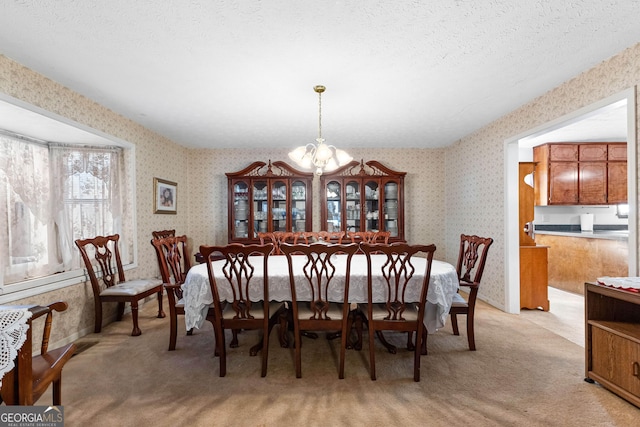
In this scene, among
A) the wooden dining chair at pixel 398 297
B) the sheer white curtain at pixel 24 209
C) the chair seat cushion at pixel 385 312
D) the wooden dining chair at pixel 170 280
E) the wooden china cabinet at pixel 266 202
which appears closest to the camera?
the wooden dining chair at pixel 398 297

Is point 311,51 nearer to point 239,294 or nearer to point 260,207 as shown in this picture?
point 239,294

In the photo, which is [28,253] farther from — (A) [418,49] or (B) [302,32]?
(A) [418,49]

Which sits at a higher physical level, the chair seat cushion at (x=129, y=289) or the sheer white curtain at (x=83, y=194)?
the sheer white curtain at (x=83, y=194)

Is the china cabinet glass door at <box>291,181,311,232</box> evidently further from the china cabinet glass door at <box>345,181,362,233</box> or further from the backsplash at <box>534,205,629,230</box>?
the backsplash at <box>534,205,629,230</box>

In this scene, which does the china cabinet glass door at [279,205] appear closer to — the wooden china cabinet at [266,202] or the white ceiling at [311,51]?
the wooden china cabinet at [266,202]

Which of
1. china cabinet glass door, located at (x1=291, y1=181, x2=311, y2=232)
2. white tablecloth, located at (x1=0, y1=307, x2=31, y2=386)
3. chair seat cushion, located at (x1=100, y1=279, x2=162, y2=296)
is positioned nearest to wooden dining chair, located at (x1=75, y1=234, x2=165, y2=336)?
chair seat cushion, located at (x1=100, y1=279, x2=162, y2=296)

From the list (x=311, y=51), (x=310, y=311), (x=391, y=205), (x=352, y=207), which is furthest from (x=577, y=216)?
(x=311, y=51)

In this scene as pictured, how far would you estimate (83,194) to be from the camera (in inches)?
131

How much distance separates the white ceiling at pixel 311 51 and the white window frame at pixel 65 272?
32 centimetres

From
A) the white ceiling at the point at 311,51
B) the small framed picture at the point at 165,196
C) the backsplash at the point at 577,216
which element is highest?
the white ceiling at the point at 311,51

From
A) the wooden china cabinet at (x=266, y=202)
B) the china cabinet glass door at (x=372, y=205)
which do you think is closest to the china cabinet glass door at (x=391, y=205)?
the china cabinet glass door at (x=372, y=205)

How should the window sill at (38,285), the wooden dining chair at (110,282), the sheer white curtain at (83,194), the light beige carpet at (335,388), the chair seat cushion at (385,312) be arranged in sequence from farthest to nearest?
the sheer white curtain at (83,194), the wooden dining chair at (110,282), the window sill at (38,285), the chair seat cushion at (385,312), the light beige carpet at (335,388)

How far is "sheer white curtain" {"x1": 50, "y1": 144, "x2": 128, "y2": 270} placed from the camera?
10.4 feet
